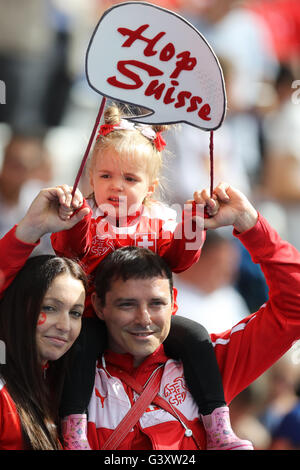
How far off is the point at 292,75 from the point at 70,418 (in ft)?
9.77

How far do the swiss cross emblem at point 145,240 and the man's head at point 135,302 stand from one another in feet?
0.48

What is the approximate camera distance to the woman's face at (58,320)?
2162 mm

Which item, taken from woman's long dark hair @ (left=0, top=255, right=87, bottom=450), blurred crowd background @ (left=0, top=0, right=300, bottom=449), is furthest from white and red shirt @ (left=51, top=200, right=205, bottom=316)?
blurred crowd background @ (left=0, top=0, right=300, bottom=449)

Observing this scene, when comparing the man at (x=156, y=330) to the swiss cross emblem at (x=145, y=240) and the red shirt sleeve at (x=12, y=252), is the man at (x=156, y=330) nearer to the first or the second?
the swiss cross emblem at (x=145, y=240)

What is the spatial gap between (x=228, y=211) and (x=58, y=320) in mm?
553

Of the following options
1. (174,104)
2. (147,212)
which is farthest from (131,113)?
(174,104)

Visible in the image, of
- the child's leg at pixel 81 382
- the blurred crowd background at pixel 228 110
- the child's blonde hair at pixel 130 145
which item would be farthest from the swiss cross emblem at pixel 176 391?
the blurred crowd background at pixel 228 110

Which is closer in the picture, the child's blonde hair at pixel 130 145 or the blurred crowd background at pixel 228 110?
the child's blonde hair at pixel 130 145

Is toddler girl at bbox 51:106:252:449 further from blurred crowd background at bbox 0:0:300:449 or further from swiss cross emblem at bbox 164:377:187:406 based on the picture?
blurred crowd background at bbox 0:0:300:449

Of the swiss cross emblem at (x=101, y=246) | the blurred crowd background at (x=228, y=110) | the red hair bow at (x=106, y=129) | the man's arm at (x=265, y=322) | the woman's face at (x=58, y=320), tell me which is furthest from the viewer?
the blurred crowd background at (x=228, y=110)

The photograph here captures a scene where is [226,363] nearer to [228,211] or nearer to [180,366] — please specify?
[180,366]

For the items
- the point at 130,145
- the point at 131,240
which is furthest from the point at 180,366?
the point at 130,145

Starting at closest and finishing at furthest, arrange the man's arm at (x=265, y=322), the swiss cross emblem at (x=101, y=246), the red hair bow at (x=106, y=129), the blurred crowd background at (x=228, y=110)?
the man's arm at (x=265, y=322) < the swiss cross emblem at (x=101, y=246) < the red hair bow at (x=106, y=129) < the blurred crowd background at (x=228, y=110)
